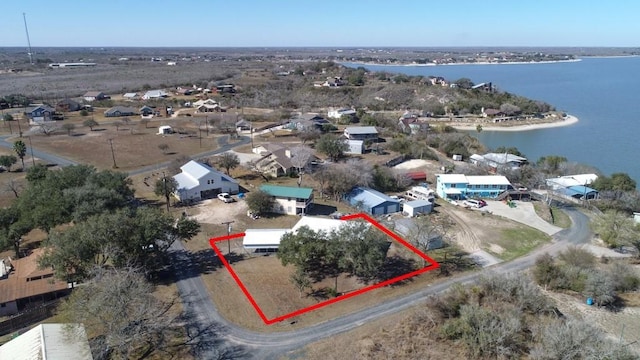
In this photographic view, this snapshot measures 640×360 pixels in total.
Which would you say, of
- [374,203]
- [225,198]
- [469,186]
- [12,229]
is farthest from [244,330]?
[469,186]

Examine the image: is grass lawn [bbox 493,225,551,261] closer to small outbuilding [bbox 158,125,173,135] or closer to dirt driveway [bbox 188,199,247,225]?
dirt driveway [bbox 188,199,247,225]

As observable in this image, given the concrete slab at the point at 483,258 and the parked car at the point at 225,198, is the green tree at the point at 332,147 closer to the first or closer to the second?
the parked car at the point at 225,198

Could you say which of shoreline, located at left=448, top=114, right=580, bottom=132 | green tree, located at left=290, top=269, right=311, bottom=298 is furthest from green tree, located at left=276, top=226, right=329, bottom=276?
shoreline, located at left=448, top=114, right=580, bottom=132

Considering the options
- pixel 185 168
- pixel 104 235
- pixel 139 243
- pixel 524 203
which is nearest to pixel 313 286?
pixel 139 243

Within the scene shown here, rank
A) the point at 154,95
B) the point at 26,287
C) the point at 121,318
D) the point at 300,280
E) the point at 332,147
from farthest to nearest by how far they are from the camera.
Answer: the point at 154,95 < the point at 332,147 < the point at 300,280 < the point at 26,287 < the point at 121,318

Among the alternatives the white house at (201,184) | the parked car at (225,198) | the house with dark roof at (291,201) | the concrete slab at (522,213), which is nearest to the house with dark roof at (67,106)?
the white house at (201,184)

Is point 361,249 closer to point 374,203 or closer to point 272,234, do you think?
point 272,234

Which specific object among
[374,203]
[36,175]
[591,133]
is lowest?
[591,133]

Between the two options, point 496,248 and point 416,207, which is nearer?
point 496,248
